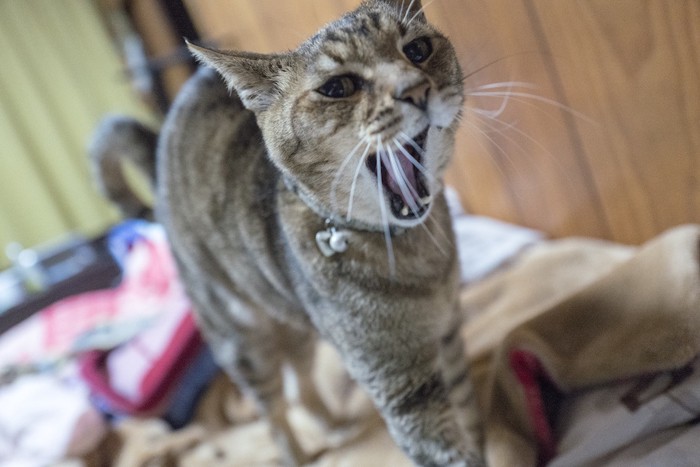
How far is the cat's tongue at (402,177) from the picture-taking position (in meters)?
0.70

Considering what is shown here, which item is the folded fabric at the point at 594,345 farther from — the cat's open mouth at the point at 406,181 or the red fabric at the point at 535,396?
the cat's open mouth at the point at 406,181

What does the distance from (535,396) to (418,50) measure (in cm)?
61

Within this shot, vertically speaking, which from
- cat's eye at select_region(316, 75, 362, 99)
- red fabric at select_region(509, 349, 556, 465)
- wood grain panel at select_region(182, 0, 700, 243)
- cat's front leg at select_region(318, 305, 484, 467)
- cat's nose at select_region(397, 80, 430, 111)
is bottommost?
red fabric at select_region(509, 349, 556, 465)

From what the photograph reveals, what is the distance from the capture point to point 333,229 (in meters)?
0.82

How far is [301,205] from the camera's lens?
2.87 ft

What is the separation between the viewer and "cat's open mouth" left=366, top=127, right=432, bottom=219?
71 cm

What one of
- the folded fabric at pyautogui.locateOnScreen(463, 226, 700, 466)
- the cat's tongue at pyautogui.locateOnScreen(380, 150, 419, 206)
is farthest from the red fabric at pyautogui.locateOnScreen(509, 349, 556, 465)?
the cat's tongue at pyautogui.locateOnScreen(380, 150, 419, 206)

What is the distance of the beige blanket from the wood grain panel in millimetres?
90

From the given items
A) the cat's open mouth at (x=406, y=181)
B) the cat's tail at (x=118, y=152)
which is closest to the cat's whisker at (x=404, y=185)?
the cat's open mouth at (x=406, y=181)

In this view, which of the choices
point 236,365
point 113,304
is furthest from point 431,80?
point 113,304

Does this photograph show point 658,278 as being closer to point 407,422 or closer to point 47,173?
point 407,422

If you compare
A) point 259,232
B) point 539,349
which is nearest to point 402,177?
point 259,232

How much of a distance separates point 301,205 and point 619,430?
598 mm

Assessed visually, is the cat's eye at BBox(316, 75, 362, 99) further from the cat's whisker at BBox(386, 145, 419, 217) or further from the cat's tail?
the cat's tail
